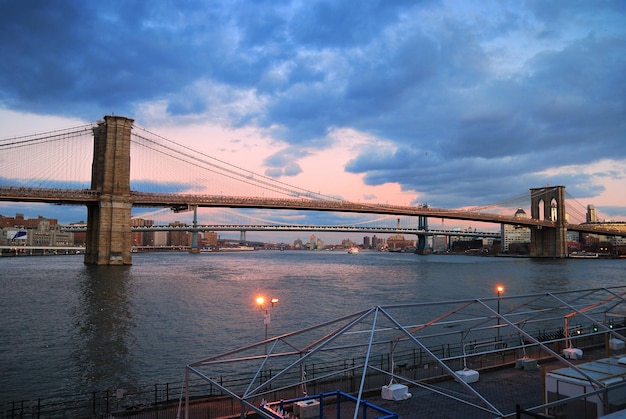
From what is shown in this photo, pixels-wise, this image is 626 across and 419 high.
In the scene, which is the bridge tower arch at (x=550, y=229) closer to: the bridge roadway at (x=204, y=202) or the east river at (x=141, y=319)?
the bridge roadway at (x=204, y=202)

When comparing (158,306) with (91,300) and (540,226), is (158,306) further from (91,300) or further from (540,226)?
(540,226)

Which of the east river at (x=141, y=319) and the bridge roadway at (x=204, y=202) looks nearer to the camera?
the east river at (x=141, y=319)

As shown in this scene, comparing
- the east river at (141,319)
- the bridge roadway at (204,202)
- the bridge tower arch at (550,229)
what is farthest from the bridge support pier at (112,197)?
the bridge tower arch at (550,229)

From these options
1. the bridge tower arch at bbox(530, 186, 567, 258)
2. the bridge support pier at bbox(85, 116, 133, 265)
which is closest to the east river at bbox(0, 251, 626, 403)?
the bridge support pier at bbox(85, 116, 133, 265)

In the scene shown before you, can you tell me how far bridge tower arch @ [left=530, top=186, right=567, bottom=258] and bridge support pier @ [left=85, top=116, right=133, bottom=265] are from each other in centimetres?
10884

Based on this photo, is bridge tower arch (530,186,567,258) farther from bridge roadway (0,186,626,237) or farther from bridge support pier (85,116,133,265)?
bridge support pier (85,116,133,265)

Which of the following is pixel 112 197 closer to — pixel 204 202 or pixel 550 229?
pixel 204 202

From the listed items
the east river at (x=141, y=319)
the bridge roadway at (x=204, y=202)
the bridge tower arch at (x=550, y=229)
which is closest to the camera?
the east river at (x=141, y=319)

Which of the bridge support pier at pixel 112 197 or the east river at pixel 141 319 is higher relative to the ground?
the bridge support pier at pixel 112 197

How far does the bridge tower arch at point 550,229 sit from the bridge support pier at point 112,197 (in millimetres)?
108838

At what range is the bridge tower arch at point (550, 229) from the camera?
440ft

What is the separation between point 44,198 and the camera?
71125 mm

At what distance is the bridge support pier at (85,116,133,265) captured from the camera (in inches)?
2862

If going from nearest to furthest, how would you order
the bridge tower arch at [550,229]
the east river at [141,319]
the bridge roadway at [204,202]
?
the east river at [141,319]
the bridge roadway at [204,202]
the bridge tower arch at [550,229]
